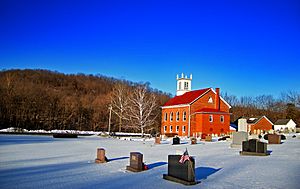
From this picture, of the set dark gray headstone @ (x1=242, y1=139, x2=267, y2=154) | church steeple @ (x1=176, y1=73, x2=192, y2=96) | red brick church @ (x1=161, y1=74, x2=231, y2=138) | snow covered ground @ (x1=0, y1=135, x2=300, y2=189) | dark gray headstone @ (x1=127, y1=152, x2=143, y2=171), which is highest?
church steeple @ (x1=176, y1=73, x2=192, y2=96)

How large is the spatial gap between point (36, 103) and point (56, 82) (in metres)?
49.2

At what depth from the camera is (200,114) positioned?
48344 millimetres

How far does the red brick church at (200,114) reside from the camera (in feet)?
159

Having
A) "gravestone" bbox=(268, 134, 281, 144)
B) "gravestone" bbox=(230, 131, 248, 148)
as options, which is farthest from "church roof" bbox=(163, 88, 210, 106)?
"gravestone" bbox=(230, 131, 248, 148)

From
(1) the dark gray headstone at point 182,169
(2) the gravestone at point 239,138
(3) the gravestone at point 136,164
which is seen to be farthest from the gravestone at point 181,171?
(2) the gravestone at point 239,138

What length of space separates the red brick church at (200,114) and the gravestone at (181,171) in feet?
118

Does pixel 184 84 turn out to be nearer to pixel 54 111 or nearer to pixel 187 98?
pixel 187 98

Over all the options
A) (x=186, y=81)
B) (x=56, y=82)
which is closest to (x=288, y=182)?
(x=186, y=81)

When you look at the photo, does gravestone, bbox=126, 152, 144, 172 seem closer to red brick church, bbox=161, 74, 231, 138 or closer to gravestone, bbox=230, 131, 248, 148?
gravestone, bbox=230, 131, 248, 148

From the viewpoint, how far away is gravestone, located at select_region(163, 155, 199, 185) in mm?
10578

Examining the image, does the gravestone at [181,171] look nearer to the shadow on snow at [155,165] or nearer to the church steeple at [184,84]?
the shadow on snow at [155,165]

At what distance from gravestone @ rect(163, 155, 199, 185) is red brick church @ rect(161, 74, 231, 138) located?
118 feet

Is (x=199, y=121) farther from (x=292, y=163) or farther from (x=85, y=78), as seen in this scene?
(x=85, y=78)

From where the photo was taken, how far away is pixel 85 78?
131 meters
